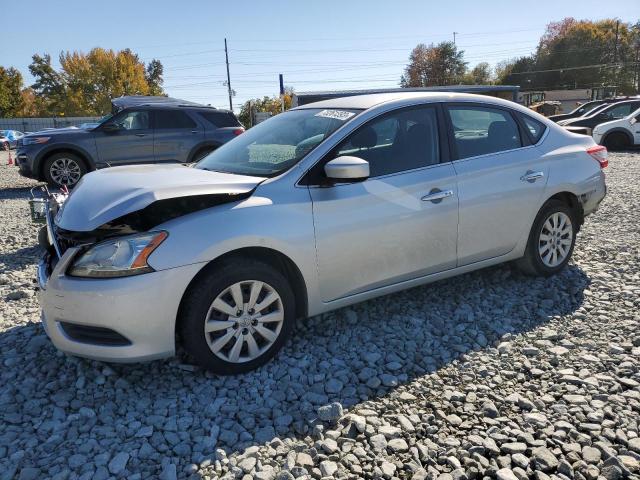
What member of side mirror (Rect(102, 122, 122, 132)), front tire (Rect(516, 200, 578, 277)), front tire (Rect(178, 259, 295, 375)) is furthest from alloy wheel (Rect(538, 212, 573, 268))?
side mirror (Rect(102, 122, 122, 132))

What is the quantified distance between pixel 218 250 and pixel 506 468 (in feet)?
6.04

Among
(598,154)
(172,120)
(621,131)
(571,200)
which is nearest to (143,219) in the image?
(571,200)

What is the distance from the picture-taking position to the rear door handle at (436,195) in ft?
12.3

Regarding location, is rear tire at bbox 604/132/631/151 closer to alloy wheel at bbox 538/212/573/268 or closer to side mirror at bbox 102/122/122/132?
alloy wheel at bbox 538/212/573/268

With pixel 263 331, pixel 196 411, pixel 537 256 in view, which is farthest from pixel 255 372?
pixel 537 256

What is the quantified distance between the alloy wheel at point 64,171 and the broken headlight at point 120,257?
8813mm

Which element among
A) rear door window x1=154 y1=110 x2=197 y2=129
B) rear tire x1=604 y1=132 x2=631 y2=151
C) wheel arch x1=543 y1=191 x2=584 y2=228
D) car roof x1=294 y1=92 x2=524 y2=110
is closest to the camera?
car roof x1=294 y1=92 x2=524 y2=110

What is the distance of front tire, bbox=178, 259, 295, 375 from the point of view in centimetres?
299

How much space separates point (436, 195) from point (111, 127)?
8.97 metres

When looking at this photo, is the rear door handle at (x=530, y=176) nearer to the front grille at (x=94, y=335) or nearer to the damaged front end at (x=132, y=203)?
the damaged front end at (x=132, y=203)

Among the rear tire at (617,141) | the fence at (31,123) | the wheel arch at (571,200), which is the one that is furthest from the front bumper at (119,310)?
the fence at (31,123)

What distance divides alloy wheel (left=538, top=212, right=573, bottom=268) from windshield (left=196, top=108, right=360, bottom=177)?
209 centimetres

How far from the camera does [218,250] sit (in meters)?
2.99

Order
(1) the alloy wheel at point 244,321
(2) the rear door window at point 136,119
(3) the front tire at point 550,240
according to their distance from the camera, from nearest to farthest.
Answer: (1) the alloy wheel at point 244,321 → (3) the front tire at point 550,240 → (2) the rear door window at point 136,119
